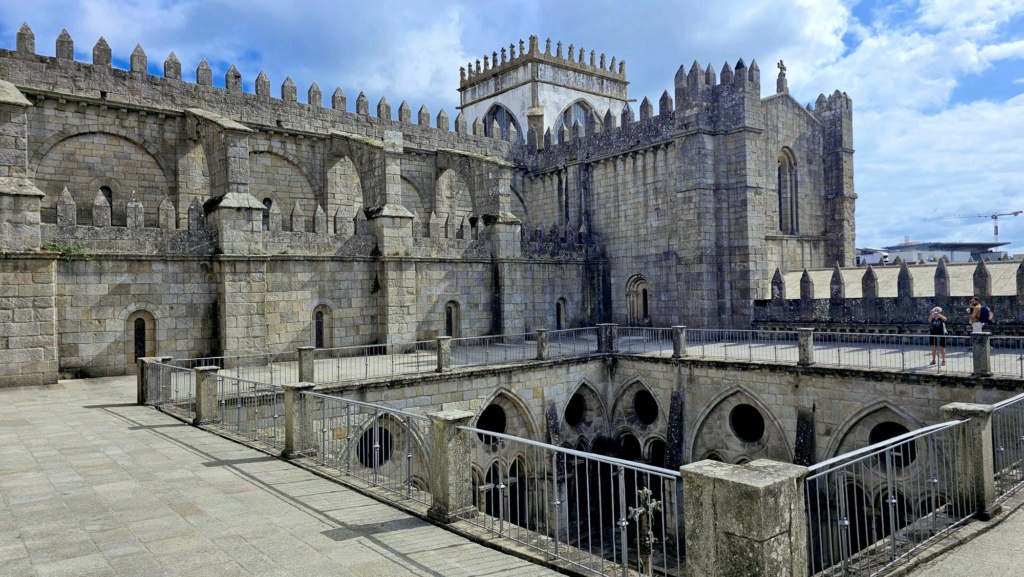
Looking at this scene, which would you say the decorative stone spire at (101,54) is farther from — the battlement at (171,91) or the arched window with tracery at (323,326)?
the arched window with tracery at (323,326)

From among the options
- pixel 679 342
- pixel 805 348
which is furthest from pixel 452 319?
pixel 805 348

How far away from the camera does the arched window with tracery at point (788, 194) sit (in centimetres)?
2833

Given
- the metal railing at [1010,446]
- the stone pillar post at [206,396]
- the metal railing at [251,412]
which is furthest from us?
the stone pillar post at [206,396]

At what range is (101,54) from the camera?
70.3 ft

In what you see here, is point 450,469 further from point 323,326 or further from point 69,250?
point 323,326

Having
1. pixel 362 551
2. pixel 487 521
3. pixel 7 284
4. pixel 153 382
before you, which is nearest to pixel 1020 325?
pixel 487 521

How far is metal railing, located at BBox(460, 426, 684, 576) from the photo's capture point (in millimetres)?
6078

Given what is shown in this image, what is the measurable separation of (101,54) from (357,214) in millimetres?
9520

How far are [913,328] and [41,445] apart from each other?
75.5 ft

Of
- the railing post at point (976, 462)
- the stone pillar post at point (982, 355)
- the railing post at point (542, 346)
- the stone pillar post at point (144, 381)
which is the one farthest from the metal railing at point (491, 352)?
the railing post at point (976, 462)

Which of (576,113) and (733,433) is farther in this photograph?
(576,113)

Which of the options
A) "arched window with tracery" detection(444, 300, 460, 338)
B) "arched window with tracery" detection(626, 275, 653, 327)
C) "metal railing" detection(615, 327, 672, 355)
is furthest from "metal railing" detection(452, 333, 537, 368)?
"arched window with tracery" detection(626, 275, 653, 327)

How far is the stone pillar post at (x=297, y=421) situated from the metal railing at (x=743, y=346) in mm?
13267

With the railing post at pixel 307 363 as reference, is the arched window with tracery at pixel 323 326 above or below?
above
